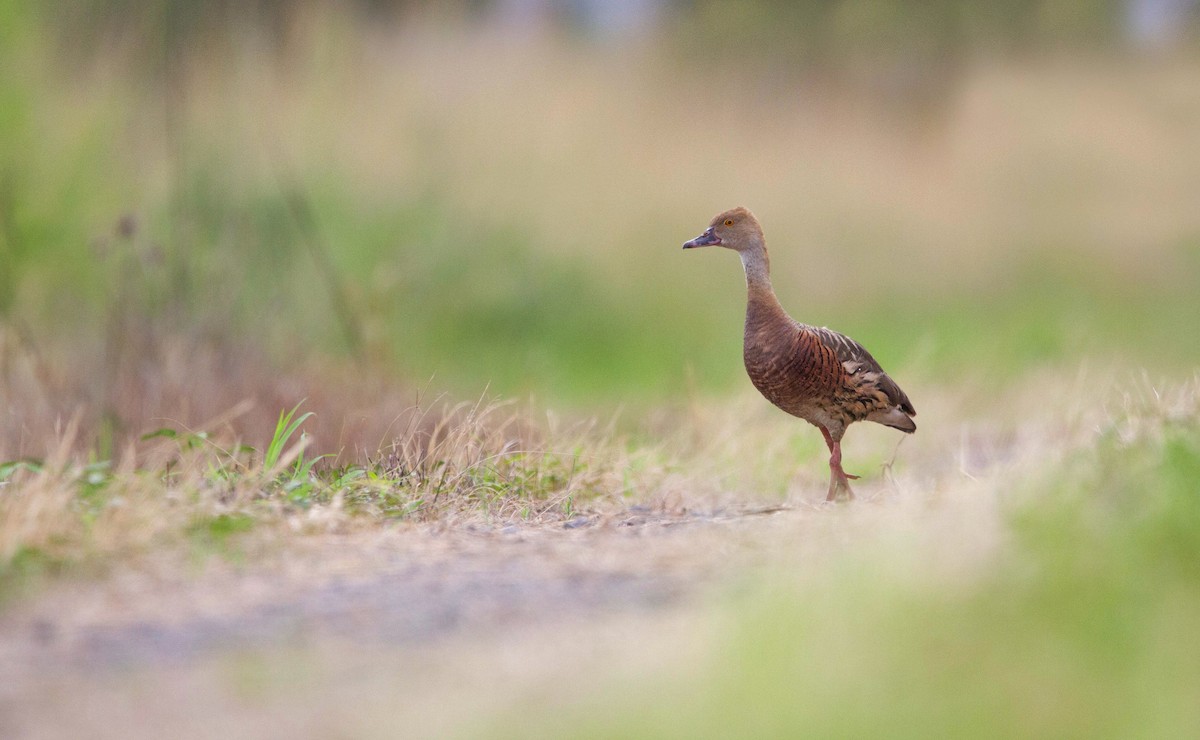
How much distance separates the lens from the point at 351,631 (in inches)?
121

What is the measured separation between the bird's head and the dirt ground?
2.41 metres

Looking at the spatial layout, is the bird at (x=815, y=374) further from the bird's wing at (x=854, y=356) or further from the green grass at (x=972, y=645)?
the green grass at (x=972, y=645)

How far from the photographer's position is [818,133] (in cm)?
1229

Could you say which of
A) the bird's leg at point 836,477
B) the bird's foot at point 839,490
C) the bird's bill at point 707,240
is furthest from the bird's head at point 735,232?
the bird's foot at point 839,490

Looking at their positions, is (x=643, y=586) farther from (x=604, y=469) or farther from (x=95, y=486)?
(x=604, y=469)

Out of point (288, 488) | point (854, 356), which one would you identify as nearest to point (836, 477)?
point (854, 356)

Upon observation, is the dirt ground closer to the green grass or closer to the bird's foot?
the green grass

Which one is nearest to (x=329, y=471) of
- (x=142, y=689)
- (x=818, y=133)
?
(x=142, y=689)

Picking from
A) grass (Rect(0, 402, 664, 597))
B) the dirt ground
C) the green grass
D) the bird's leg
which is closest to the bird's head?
the bird's leg

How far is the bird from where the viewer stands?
18.5 ft

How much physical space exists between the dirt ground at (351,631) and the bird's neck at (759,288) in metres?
1.90

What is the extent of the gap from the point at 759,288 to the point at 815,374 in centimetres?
52

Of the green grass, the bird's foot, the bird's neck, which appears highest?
the bird's neck

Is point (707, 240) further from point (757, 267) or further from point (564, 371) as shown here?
point (564, 371)
